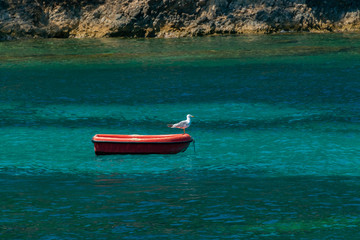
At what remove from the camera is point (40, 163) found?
30984 millimetres

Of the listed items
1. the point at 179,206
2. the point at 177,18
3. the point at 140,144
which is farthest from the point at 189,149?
the point at 177,18

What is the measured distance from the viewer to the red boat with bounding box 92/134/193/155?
32375 mm

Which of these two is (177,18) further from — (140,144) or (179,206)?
(179,206)

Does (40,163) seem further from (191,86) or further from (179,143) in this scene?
(191,86)

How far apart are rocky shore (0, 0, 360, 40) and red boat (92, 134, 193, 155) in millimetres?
58375

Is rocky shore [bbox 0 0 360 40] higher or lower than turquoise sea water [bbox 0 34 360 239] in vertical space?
higher

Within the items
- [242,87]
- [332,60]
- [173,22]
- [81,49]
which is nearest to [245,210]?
[242,87]

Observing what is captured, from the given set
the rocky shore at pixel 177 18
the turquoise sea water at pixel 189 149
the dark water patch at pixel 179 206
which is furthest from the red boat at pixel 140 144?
the rocky shore at pixel 177 18

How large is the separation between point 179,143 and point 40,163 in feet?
22.3

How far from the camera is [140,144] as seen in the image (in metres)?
32.4

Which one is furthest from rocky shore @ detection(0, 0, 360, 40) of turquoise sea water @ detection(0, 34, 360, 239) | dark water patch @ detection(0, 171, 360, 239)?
dark water patch @ detection(0, 171, 360, 239)

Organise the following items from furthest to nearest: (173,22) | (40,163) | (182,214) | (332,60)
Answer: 1. (173,22)
2. (332,60)
3. (40,163)
4. (182,214)

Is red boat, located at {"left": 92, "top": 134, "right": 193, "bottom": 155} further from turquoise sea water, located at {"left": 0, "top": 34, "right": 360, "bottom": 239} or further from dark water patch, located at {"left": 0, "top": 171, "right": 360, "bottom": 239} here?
dark water patch, located at {"left": 0, "top": 171, "right": 360, "bottom": 239}

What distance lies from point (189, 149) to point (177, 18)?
58791mm
